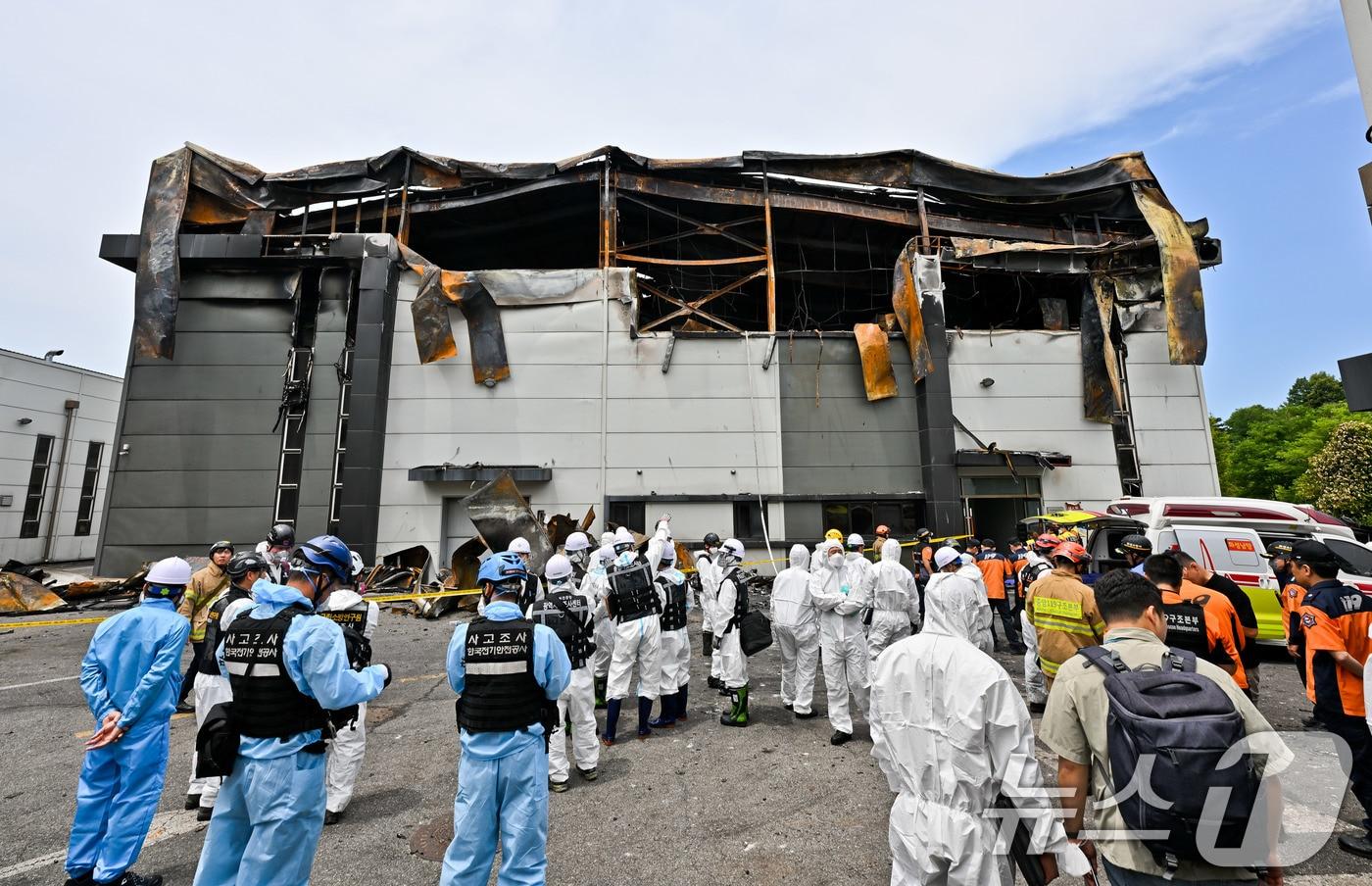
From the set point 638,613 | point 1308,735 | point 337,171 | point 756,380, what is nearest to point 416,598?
point 638,613

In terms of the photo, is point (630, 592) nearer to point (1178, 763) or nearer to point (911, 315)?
point (1178, 763)

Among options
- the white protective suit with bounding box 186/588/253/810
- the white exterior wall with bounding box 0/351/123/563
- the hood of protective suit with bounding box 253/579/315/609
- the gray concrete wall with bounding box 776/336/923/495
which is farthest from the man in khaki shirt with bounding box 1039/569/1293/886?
the white exterior wall with bounding box 0/351/123/563

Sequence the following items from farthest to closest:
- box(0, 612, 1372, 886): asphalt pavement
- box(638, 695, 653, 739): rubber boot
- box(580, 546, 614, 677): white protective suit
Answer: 1. box(580, 546, 614, 677): white protective suit
2. box(638, 695, 653, 739): rubber boot
3. box(0, 612, 1372, 886): asphalt pavement

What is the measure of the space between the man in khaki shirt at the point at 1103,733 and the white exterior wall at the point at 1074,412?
47.6 feet

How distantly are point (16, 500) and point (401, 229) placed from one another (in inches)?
761

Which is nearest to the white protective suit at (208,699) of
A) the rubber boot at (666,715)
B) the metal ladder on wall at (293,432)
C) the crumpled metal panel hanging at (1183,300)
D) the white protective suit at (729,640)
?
the rubber boot at (666,715)

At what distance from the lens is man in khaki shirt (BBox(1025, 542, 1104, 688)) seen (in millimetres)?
4934

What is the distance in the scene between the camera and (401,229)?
658 inches

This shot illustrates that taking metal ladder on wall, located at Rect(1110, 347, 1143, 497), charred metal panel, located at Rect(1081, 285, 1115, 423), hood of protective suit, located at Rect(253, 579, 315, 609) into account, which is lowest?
hood of protective suit, located at Rect(253, 579, 315, 609)

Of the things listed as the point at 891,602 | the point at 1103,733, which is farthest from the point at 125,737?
the point at 891,602

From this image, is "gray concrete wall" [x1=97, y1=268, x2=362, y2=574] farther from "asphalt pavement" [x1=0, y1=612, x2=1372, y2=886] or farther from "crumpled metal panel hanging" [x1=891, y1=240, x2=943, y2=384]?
"crumpled metal panel hanging" [x1=891, y1=240, x2=943, y2=384]

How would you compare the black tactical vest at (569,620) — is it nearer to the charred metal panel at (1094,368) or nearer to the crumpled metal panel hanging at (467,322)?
the crumpled metal panel hanging at (467,322)

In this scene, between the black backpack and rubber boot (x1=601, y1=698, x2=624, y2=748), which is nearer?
the black backpack

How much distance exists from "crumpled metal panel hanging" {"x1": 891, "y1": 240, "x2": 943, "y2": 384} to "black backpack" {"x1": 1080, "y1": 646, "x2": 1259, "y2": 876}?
48.1 ft
